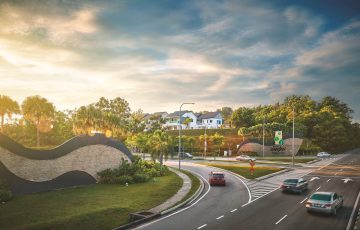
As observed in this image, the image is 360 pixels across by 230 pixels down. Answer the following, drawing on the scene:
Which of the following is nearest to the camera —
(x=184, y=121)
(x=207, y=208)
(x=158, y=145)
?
(x=207, y=208)

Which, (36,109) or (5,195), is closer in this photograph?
(5,195)

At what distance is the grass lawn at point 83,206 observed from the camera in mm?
16694

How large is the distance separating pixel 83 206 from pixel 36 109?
3520cm

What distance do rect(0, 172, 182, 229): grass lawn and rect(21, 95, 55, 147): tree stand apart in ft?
87.0

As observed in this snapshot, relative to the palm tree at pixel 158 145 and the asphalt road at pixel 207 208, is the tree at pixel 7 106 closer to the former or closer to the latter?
the palm tree at pixel 158 145

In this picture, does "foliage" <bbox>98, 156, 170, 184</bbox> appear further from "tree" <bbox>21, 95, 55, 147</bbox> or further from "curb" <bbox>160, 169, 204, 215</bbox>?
"tree" <bbox>21, 95, 55, 147</bbox>

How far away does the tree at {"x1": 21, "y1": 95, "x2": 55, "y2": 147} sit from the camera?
4975 centimetres

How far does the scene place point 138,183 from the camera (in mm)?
32281

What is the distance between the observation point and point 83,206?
69.4 feet

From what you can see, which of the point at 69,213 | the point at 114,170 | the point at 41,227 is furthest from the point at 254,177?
the point at 41,227

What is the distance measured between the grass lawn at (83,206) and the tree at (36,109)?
87.0 feet

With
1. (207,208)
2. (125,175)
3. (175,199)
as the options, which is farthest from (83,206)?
(125,175)

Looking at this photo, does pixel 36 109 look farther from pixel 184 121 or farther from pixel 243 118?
pixel 184 121

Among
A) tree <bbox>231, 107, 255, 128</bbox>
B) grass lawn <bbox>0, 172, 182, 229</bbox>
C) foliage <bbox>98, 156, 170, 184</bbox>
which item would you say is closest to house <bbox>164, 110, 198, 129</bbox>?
tree <bbox>231, 107, 255, 128</bbox>
